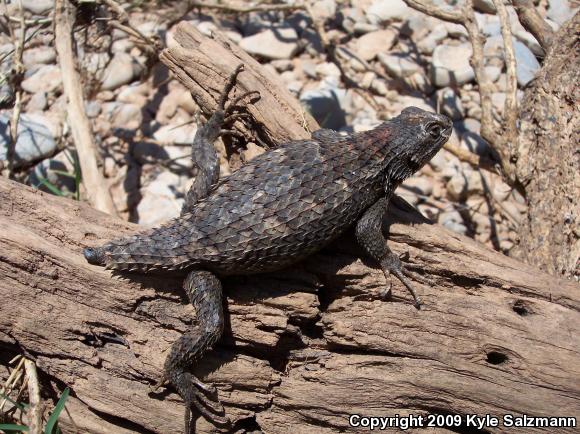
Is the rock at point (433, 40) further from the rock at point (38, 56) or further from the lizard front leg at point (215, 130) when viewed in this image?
the rock at point (38, 56)

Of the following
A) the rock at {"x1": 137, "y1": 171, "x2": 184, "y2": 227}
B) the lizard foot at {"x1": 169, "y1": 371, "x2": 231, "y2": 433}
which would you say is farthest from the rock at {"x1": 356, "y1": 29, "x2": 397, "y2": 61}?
the lizard foot at {"x1": 169, "y1": 371, "x2": 231, "y2": 433}

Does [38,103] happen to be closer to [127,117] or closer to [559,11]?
[127,117]

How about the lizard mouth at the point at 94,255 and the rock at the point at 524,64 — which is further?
the rock at the point at 524,64

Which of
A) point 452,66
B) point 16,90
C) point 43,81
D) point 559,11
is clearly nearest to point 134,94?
point 43,81

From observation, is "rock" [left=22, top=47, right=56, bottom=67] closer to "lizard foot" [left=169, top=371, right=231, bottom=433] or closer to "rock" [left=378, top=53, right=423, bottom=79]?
"rock" [left=378, top=53, right=423, bottom=79]

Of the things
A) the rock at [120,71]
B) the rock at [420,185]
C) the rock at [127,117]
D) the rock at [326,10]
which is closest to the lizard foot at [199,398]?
the rock at [420,185]
